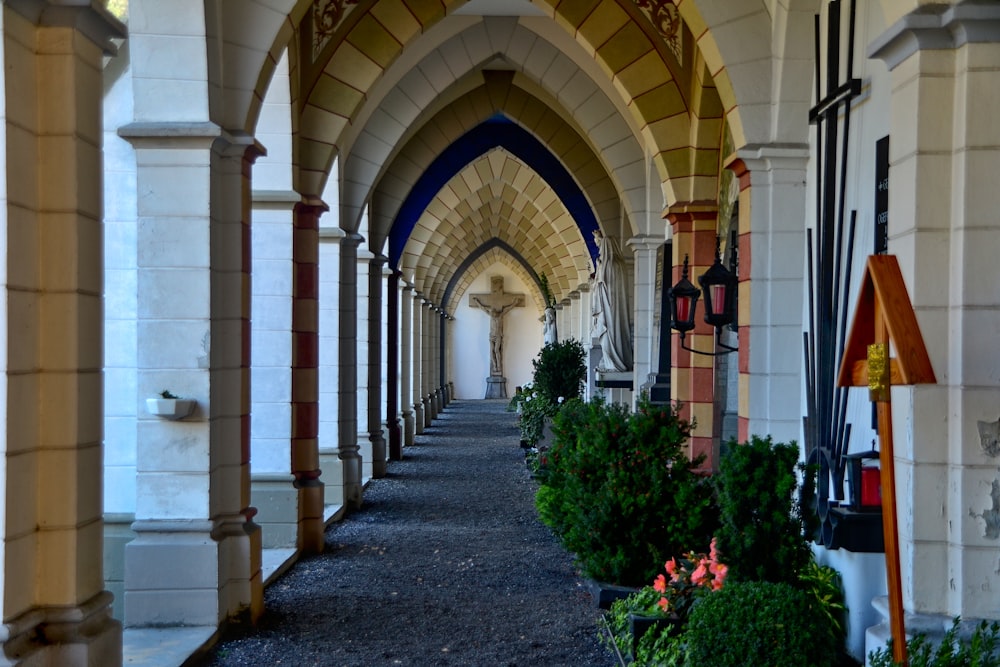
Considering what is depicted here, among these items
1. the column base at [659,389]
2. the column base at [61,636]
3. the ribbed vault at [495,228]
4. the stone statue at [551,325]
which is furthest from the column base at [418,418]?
the column base at [61,636]

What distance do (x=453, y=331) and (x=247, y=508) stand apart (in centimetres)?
2966

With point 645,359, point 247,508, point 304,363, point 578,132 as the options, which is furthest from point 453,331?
point 247,508

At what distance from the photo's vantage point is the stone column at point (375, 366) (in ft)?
40.2

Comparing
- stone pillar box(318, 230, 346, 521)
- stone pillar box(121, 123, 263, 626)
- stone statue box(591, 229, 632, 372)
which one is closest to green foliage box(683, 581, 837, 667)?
stone pillar box(121, 123, 263, 626)

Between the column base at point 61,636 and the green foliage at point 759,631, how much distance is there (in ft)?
6.35

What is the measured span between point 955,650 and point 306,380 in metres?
5.42

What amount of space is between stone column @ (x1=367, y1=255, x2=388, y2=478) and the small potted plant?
6865 millimetres

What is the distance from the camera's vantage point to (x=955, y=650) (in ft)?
10.6

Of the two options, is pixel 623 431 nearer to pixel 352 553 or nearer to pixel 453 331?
pixel 352 553

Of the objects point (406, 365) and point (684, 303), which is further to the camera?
point (406, 365)

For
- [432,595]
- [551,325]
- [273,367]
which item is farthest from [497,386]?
[432,595]

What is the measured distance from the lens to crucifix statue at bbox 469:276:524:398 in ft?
113

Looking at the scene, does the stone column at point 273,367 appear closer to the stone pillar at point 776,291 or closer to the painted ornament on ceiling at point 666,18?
the painted ornament on ceiling at point 666,18

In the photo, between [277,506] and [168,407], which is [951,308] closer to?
[168,407]
